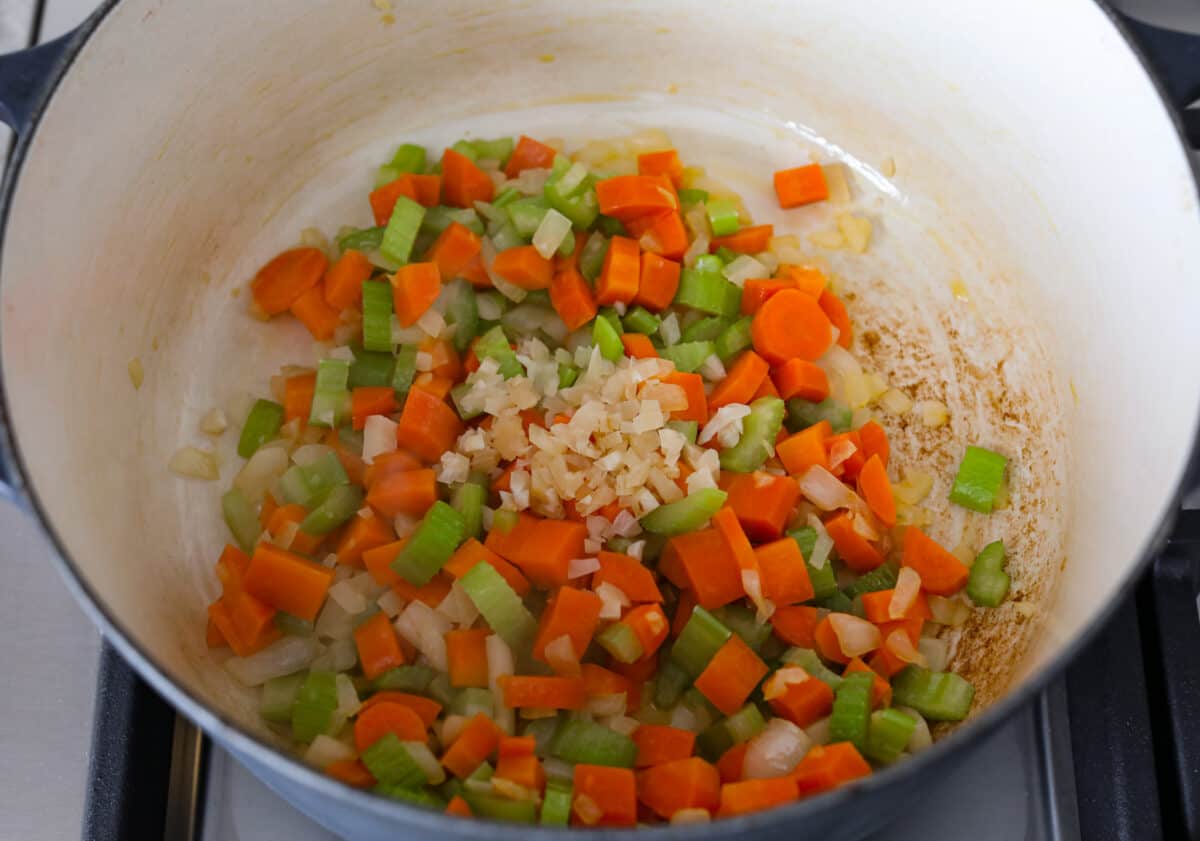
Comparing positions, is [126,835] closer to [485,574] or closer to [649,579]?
[485,574]

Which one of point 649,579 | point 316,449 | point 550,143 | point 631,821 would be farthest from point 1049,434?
point 316,449

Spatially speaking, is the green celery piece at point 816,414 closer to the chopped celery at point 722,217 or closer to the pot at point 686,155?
the pot at point 686,155

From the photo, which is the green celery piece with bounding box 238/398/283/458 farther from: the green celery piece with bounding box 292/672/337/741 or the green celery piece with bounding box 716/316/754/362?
the green celery piece with bounding box 716/316/754/362

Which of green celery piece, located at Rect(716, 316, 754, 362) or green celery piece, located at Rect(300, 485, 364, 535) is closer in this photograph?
green celery piece, located at Rect(300, 485, 364, 535)

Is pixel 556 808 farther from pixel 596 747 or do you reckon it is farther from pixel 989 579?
pixel 989 579

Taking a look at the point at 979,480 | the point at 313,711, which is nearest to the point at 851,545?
the point at 979,480

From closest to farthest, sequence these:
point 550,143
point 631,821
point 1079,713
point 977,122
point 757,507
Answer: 1. point 631,821
2. point 1079,713
3. point 757,507
4. point 977,122
5. point 550,143

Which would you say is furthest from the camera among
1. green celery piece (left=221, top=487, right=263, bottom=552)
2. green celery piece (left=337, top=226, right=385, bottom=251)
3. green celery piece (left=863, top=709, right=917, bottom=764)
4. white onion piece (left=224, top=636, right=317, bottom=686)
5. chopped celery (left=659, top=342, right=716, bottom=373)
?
green celery piece (left=337, top=226, right=385, bottom=251)

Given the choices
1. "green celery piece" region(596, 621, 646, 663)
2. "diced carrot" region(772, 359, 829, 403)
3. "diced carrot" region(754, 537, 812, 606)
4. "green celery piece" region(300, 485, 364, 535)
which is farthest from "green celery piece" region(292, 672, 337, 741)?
"diced carrot" region(772, 359, 829, 403)
